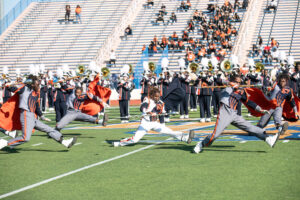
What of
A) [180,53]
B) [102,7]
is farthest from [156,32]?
[102,7]

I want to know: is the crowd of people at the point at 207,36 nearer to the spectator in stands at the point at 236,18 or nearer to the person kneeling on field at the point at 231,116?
the spectator in stands at the point at 236,18

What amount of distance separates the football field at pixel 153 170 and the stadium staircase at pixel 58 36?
2467 centimetres

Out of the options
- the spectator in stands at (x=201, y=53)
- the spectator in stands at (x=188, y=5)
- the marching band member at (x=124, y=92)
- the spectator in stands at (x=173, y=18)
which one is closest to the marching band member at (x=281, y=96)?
the marching band member at (x=124, y=92)

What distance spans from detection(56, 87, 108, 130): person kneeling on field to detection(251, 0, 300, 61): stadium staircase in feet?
65.4

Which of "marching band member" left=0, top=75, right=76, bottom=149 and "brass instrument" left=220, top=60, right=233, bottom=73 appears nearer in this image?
"marching band member" left=0, top=75, right=76, bottom=149

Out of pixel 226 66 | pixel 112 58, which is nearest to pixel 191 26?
pixel 112 58

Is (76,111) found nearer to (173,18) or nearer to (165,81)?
(165,81)

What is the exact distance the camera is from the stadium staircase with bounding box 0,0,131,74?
35531 millimetres

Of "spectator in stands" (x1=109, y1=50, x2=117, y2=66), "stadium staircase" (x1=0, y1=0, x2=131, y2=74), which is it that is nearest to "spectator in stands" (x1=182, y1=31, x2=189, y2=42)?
"spectator in stands" (x1=109, y1=50, x2=117, y2=66)

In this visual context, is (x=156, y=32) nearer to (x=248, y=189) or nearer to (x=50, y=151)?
(x=50, y=151)

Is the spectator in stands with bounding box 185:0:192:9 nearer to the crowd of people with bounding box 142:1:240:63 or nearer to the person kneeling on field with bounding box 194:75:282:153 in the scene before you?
the crowd of people with bounding box 142:1:240:63

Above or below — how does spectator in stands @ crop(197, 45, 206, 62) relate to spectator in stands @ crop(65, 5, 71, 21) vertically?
A: below

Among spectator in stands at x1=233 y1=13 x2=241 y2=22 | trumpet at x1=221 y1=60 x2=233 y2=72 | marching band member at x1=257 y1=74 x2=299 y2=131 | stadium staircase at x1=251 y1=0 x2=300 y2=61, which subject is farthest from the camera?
spectator in stands at x1=233 y1=13 x2=241 y2=22

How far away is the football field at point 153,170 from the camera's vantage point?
599 cm
